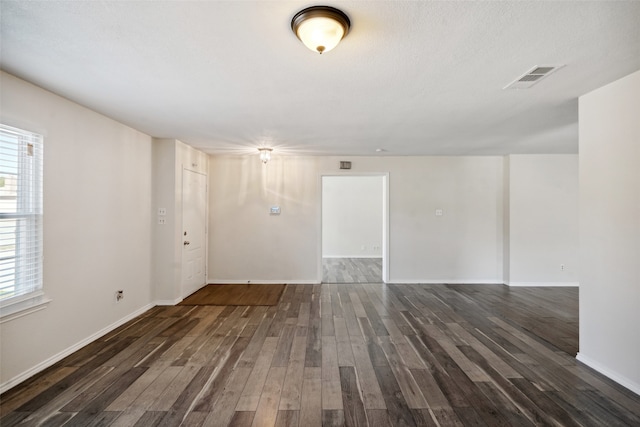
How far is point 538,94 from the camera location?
2.47 metres

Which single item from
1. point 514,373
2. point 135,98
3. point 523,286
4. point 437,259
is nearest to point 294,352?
point 514,373

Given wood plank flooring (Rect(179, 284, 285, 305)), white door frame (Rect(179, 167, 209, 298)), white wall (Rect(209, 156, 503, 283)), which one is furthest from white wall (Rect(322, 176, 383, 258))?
white door frame (Rect(179, 167, 209, 298))

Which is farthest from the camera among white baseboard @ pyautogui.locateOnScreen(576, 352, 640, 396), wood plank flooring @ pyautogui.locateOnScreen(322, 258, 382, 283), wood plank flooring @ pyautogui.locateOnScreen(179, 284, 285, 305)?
wood plank flooring @ pyautogui.locateOnScreen(322, 258, 382, 283)

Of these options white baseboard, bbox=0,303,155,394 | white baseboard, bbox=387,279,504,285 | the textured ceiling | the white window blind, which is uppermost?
the textured ceiling

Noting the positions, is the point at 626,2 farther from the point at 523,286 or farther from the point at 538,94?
the point at 523,286

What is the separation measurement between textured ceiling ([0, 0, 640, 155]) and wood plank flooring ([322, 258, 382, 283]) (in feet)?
11.2

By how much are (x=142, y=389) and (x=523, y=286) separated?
19.7 ft

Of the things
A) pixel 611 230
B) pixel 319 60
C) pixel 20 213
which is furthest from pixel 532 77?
pixel 20 213

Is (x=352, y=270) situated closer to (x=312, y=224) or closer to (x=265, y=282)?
(x=312, y=224)

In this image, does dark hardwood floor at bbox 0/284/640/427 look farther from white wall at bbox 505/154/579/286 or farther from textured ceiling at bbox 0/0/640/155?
textured ceiling at bbox 0/0/640/155

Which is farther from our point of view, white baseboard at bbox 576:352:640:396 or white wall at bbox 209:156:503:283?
white wall at bbox 209:156:503:283

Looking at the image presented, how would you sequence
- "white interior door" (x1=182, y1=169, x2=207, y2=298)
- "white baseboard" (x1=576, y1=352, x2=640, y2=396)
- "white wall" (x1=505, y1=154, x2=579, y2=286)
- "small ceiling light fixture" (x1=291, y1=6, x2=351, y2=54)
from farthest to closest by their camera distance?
"white wall" (x1=505, y1=154, x2=579, y2=286), "white interior door" (x1=182, y1=169, x2=207, y2=298), "white baseboard" (x1=576, y1=352, x2=640, y2=396), "small ceiling light fixture" (x1=291, y1=6, x2=351, y2=54)

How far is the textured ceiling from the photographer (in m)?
1.46

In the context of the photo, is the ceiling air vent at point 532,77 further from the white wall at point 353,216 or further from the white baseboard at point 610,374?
the white wall at point 353,216
